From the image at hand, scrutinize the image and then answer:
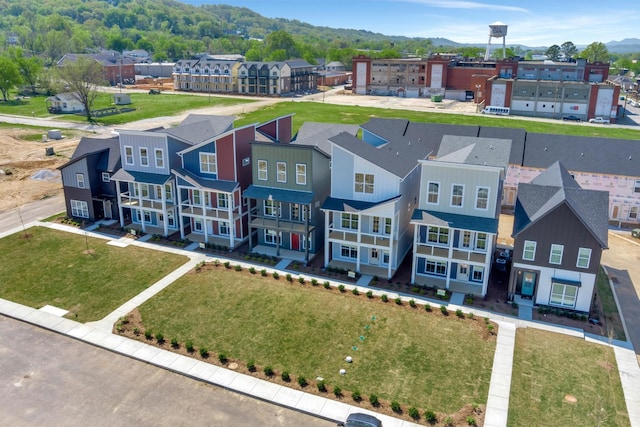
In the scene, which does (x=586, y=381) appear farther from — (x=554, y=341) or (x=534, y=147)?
(x=534, y=147)

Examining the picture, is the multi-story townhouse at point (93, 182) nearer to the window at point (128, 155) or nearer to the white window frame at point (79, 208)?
the white window frame at point (79, 208)

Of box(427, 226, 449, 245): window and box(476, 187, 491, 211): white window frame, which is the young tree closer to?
box(427, 226, 449, 245): window

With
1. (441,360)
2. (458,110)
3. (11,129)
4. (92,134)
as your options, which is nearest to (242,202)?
(441,360)

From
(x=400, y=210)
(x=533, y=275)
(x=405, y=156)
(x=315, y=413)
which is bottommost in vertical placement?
(x=315, y=413)

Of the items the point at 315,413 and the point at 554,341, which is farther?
the point at 554,341

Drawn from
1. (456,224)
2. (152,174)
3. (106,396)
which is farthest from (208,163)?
(106,396)

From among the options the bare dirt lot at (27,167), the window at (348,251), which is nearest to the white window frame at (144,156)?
the bare dirt lot at (27,167)

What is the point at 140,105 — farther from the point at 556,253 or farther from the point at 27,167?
the point at 556,253

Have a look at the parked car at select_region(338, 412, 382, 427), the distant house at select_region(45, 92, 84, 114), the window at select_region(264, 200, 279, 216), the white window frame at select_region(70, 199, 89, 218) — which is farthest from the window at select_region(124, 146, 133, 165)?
the distant house at select_region(45, 92, 84, 114)
